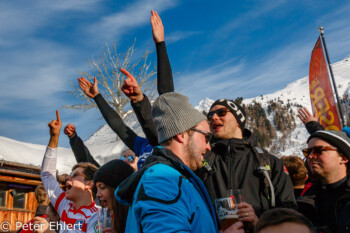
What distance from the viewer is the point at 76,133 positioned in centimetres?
509

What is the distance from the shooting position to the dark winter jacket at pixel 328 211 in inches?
95.9

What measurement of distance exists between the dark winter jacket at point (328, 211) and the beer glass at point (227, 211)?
2.83 ft

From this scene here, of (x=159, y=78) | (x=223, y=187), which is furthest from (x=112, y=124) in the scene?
(x=223, y=187)

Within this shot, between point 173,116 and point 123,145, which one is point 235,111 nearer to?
point 173,116

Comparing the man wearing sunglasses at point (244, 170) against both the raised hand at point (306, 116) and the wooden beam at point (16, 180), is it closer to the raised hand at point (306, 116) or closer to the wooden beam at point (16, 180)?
the raised hand at point (306, 116)

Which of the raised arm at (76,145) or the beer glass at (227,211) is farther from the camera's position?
the raised arm at (76,145)

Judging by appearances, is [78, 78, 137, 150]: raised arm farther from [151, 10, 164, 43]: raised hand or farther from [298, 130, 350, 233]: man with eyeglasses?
[298, 130, 350, 233]: man with eyeglasses

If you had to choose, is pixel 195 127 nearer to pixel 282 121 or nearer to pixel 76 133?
pixel 76 133

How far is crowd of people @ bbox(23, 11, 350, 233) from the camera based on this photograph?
5.11 feet

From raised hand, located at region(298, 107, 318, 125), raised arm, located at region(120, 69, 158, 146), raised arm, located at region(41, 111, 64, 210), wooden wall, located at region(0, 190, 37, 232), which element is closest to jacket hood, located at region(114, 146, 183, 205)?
raised arm, located at region(120, 69, 158, 146)

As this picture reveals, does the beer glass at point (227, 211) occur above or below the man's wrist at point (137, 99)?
below

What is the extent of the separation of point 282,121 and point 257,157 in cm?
7301

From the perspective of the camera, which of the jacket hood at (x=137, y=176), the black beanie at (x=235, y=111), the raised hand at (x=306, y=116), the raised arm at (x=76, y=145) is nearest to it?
the jacket hood at (x=137, y=176)

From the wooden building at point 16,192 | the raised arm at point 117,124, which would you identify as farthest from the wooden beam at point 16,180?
the raised arm at point 117,124
